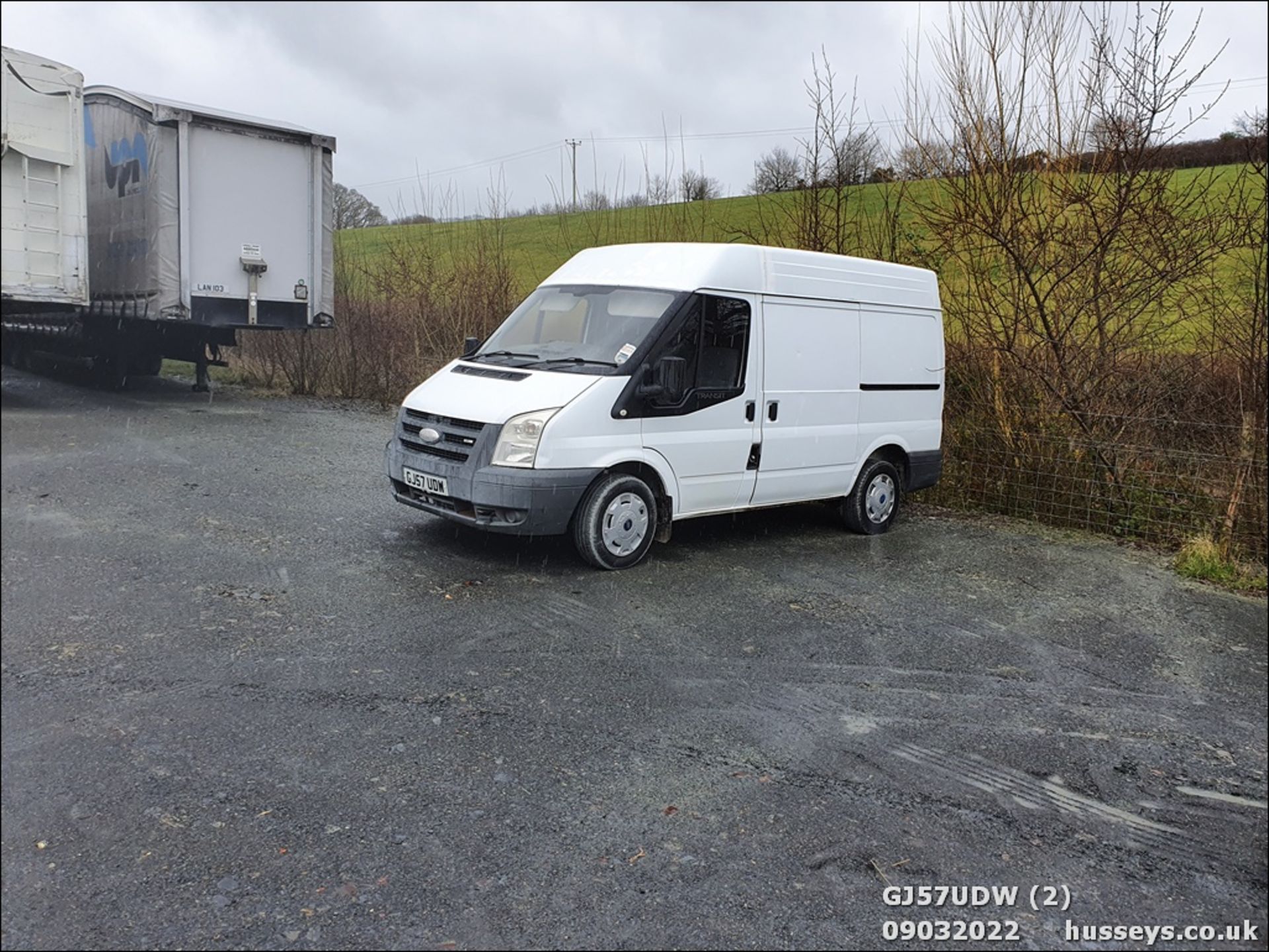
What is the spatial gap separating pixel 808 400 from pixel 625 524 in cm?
206

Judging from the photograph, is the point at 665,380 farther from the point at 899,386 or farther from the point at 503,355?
the point at 899,386

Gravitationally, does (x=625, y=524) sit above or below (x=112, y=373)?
below

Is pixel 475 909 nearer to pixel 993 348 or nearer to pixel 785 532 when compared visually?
pixel 785 532

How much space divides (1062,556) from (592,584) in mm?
4187

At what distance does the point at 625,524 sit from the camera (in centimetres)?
634

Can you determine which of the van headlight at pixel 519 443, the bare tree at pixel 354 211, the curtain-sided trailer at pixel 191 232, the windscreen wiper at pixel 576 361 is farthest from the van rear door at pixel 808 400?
the bare tree at pixel 354 211

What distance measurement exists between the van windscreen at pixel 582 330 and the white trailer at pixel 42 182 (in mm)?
5086

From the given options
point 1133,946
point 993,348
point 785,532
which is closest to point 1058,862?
point 1133,946

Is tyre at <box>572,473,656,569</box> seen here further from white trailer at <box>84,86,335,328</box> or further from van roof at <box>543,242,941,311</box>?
white trailer at <box>84,86,335,328</box>

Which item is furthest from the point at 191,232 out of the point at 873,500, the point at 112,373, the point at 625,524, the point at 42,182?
the point at 873,500

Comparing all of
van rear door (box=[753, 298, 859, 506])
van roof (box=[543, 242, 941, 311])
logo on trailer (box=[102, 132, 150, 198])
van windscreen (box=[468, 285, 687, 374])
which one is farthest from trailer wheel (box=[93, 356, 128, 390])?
van rear door (box=[753, 298, 859, 506])

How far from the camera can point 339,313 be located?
3.88 metres

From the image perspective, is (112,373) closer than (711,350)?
Yes

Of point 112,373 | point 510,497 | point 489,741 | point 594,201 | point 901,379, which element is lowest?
point 489,741
